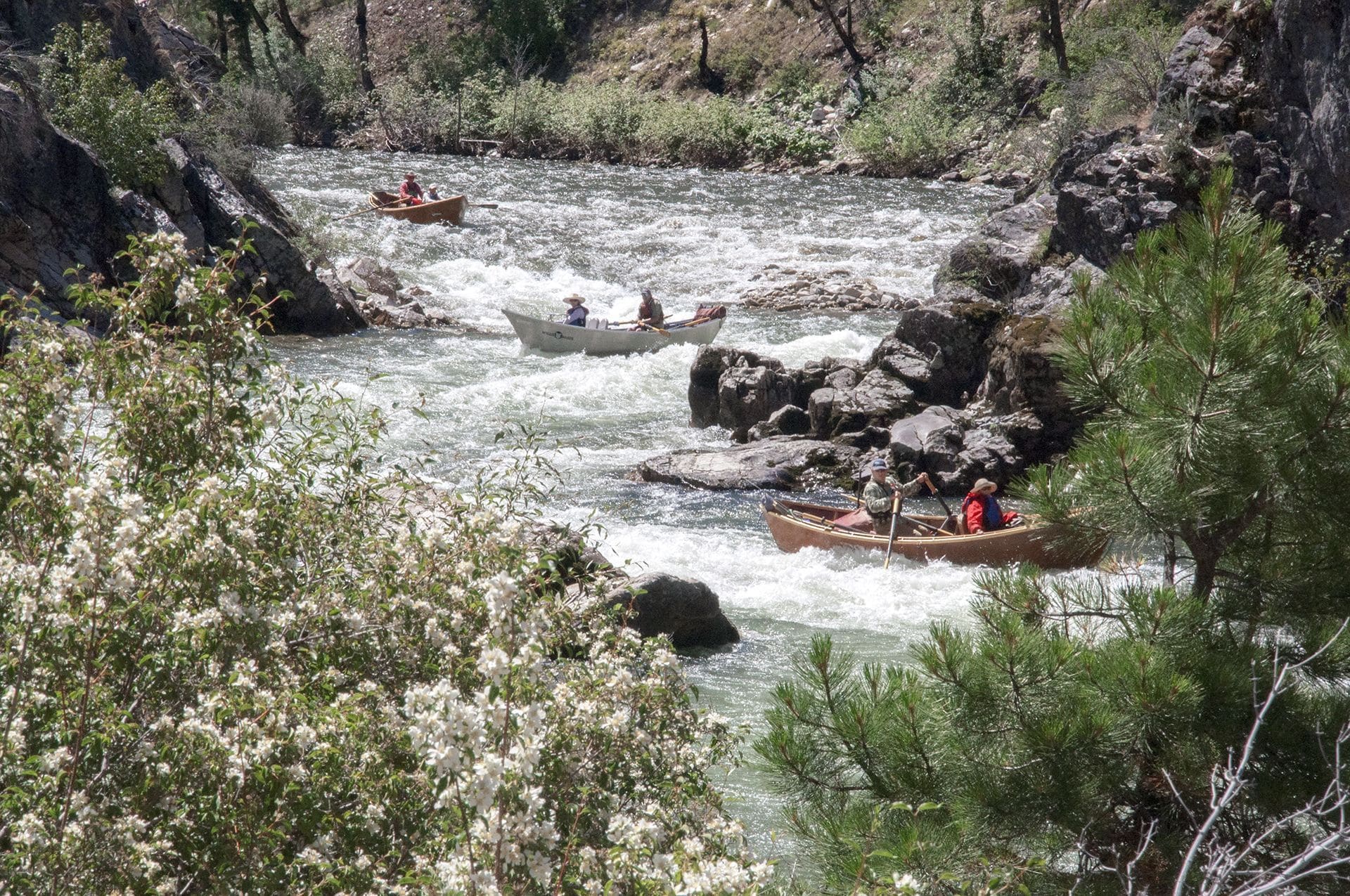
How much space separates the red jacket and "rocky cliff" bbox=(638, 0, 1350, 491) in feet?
6.64

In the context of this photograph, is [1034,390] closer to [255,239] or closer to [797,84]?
[255,239]

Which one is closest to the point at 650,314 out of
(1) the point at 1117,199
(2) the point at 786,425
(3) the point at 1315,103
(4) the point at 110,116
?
(2) the point at 786,425

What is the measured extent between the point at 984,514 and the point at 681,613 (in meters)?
3.85

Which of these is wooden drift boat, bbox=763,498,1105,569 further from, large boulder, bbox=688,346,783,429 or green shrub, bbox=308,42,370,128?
green shrub, bbox=308,42,370,128

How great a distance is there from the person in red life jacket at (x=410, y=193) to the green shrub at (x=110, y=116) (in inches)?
331

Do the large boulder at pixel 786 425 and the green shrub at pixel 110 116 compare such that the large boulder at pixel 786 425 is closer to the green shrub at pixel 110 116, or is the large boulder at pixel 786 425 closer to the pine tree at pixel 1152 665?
the green shrub at pixel 110 116

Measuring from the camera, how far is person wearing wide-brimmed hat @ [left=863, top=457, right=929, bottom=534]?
12.2 m

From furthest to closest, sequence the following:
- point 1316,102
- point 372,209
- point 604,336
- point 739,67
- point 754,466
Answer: point 739,67 < point 372,209 < point 604,336 < point 1316,102 < point 754,466

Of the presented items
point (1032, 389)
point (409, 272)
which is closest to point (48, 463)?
point (1032, 389)

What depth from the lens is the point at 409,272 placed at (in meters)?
24.3

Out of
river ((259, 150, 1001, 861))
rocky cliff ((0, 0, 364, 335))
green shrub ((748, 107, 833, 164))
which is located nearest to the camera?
river ((259, 150, 1001, 861))

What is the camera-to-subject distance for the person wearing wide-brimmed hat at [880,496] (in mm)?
12219

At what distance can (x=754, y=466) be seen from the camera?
577 inches

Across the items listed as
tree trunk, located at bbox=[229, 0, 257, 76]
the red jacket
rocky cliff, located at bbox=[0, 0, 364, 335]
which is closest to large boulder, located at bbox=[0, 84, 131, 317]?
rocky cliff, located at bbox=[0, 0, 364, 335]
